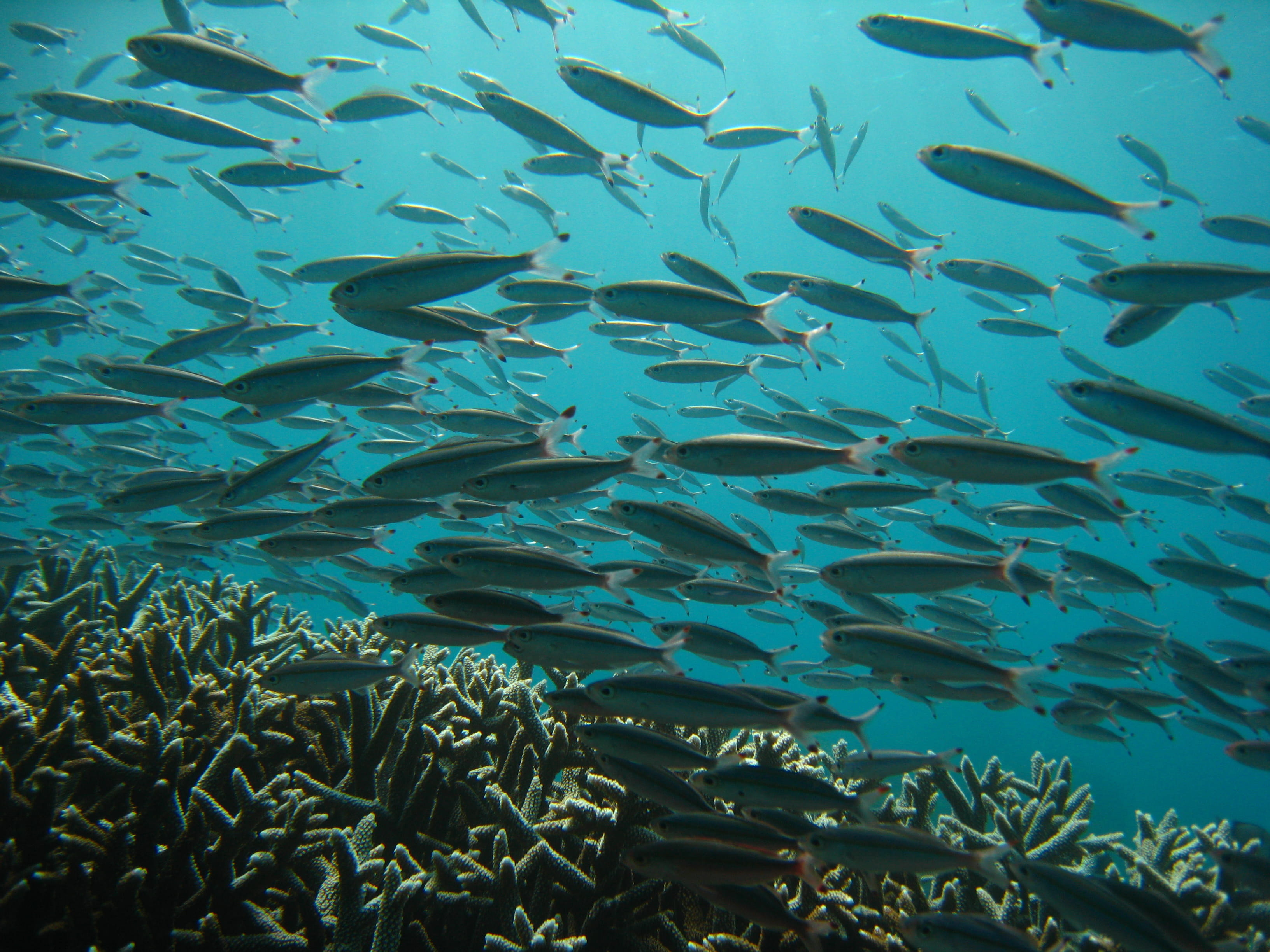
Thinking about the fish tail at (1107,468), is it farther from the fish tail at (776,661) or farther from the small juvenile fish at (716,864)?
the small juvenile fish at (716,864)

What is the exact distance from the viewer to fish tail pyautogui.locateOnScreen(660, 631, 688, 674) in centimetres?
274

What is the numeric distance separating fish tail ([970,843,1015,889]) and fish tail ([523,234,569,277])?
3.60 m

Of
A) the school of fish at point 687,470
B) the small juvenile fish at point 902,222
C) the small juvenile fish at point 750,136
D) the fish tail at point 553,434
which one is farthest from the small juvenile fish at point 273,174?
the small juvenile fish at point 902,222

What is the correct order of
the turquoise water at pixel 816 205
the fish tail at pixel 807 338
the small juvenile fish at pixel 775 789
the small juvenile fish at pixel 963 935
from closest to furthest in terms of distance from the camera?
the small juvenile fish at pixel 963 935
the small juvenile fish at pixel 775 789
the fish tail at pixel 807 338
the turquoise water at pixel 816 205

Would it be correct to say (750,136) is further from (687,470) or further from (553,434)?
(553,434)

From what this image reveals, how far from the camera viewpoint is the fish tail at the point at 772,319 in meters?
3.65

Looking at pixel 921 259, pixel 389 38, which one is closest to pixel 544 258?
pixel 921 259

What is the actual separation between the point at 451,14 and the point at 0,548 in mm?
37677

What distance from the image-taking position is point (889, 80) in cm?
3481

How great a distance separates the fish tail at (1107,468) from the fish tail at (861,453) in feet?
3.32

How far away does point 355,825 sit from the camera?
3205mm

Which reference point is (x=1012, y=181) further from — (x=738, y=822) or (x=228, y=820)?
(x=228, y=820)

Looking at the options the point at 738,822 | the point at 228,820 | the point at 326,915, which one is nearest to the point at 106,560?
the point at 228,820

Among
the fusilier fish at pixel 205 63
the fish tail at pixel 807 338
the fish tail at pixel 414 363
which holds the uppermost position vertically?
the fusilier fish at pixel 205 63
